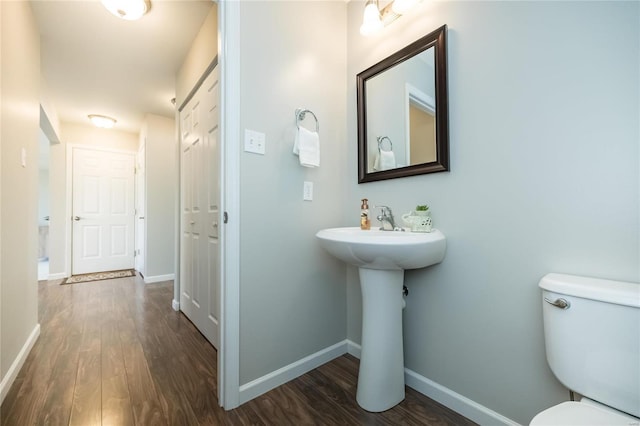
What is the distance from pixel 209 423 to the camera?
113cm

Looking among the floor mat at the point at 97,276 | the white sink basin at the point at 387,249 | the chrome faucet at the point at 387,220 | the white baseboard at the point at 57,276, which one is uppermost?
the chrome faucet at the point at 387,220

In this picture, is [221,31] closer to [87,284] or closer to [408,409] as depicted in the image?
[408,409]

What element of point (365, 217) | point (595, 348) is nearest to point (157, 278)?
point (365, 217)

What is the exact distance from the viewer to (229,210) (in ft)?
4.03

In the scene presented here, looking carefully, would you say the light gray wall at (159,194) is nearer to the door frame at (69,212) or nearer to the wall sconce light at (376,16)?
the door frame at (69,212)

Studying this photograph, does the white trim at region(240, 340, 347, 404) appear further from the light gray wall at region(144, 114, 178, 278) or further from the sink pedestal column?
the light gray wall at region(144, 114, 178, 278)

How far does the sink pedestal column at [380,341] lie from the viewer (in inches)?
47.4

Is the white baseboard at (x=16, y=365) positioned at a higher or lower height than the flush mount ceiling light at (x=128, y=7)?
lower

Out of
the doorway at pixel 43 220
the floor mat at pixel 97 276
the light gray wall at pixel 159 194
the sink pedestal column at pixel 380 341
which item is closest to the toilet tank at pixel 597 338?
the sink pedestal column at pixel 380 341

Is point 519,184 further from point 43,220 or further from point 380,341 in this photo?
point 43,220

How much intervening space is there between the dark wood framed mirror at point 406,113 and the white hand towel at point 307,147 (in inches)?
11.4

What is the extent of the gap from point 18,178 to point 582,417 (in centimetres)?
265

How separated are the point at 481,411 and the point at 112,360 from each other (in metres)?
1.99

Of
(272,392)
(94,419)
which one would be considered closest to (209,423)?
(272,392)
